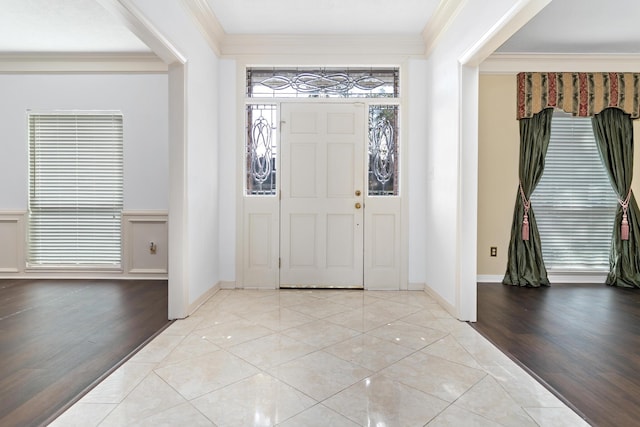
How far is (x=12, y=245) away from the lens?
4590mm

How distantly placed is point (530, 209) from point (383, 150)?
1.97 metres

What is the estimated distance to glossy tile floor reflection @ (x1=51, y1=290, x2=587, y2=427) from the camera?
1.72m

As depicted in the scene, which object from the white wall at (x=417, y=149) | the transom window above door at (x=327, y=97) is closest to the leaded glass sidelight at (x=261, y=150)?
the transom window above door at (x=327, y=97)

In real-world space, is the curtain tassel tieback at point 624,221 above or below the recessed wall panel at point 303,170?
below

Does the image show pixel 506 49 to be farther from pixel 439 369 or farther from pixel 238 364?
pixel 238 364

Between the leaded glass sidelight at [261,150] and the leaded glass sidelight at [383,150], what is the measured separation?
1.16m

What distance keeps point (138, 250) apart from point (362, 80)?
3500mm

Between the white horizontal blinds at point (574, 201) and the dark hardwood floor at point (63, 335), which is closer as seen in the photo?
the dark hardwood floor at point (63, 335)

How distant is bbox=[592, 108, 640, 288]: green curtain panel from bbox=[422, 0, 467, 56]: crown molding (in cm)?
233

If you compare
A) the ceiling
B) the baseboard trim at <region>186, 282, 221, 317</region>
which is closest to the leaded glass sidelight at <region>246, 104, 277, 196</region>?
the ceiling

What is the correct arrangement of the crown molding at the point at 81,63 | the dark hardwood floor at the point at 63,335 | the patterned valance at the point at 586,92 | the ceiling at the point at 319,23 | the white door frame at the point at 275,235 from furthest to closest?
the crown molding at the point at 81,63, the patterned valance at the point at 586,92, the white door frame at the point at 275,235, the ceiling at the point at 319,23, the dark hardwood floor at the point at 63,335

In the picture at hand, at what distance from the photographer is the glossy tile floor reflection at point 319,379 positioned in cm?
172

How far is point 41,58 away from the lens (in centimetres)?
448

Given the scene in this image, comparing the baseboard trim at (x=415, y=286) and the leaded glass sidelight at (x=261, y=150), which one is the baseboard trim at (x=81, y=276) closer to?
the leaded glass sidelight at (x=261, y=150)
